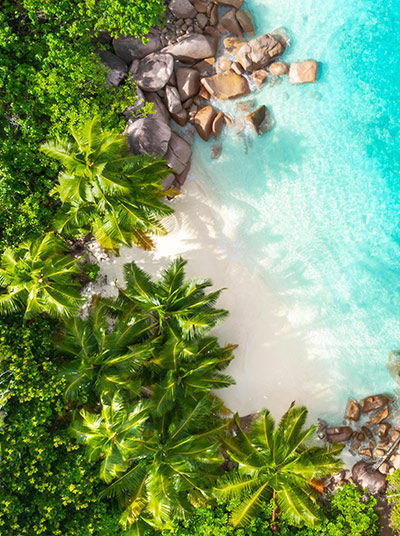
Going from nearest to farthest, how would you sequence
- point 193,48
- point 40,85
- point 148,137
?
1. point 40,85
2. point 148,137
3. point 193,48

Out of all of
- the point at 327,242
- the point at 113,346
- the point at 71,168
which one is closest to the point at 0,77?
the point at 71,168

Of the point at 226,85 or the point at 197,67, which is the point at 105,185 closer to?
the point at 226,85

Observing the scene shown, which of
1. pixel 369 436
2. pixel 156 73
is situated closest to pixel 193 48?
pixel 156 73

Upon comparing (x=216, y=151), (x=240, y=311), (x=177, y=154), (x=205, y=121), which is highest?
(x=205, y=121)

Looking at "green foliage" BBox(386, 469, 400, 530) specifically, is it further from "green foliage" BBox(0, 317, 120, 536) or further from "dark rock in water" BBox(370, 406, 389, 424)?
"green foliage" BBox(0, 317, 120, 536)

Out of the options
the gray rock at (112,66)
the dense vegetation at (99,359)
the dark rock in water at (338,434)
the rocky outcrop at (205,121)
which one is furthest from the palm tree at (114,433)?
the gray rock at (112,66)

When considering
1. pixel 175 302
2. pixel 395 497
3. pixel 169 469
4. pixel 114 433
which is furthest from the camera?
pixel 395 497

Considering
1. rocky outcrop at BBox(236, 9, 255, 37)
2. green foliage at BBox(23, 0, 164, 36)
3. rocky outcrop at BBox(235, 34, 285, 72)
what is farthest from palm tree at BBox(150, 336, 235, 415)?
rocky outcrop at BBox(236, 9, 255, 37)
